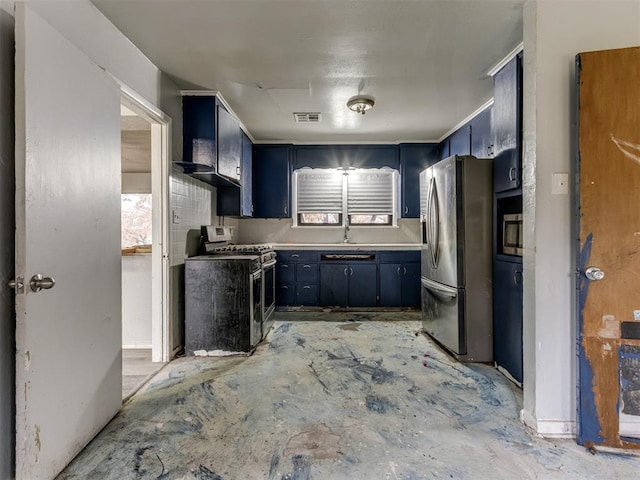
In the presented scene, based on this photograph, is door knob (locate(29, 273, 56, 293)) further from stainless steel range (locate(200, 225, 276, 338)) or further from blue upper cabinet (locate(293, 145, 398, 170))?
blue upper cabinet (locate(293, 145, 398, 170))

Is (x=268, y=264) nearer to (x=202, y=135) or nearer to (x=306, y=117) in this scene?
(x=202, y=135)

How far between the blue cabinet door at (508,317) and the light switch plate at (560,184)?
73 centimetres

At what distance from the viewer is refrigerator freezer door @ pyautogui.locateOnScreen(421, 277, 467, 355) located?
266 cm

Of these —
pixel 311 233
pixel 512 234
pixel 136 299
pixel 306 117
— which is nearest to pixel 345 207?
pixel 311 233

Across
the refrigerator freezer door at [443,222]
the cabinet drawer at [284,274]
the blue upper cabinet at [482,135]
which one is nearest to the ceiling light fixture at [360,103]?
the refrigerator freezer door at [443,222]

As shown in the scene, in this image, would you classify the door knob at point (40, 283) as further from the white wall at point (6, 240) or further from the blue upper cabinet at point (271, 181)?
the blue upper cabinet at point (271, 181)

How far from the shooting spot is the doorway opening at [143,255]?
2.57m

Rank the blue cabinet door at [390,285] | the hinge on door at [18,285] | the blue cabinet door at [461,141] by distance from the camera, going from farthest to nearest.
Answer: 1. the blue cabinet door at [390,285]
2. the blue cabinet door at [461,141]
3. the hinge on door at [18,285]

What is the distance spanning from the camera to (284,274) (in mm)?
4340

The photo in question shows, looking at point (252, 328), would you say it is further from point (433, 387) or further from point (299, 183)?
point (299, 183)

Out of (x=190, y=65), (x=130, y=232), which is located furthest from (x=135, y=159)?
(x=190, y=65)

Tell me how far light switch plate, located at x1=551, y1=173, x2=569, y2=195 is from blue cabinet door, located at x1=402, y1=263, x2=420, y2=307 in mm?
2721

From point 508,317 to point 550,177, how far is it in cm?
120

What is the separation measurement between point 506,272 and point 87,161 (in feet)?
9.27
